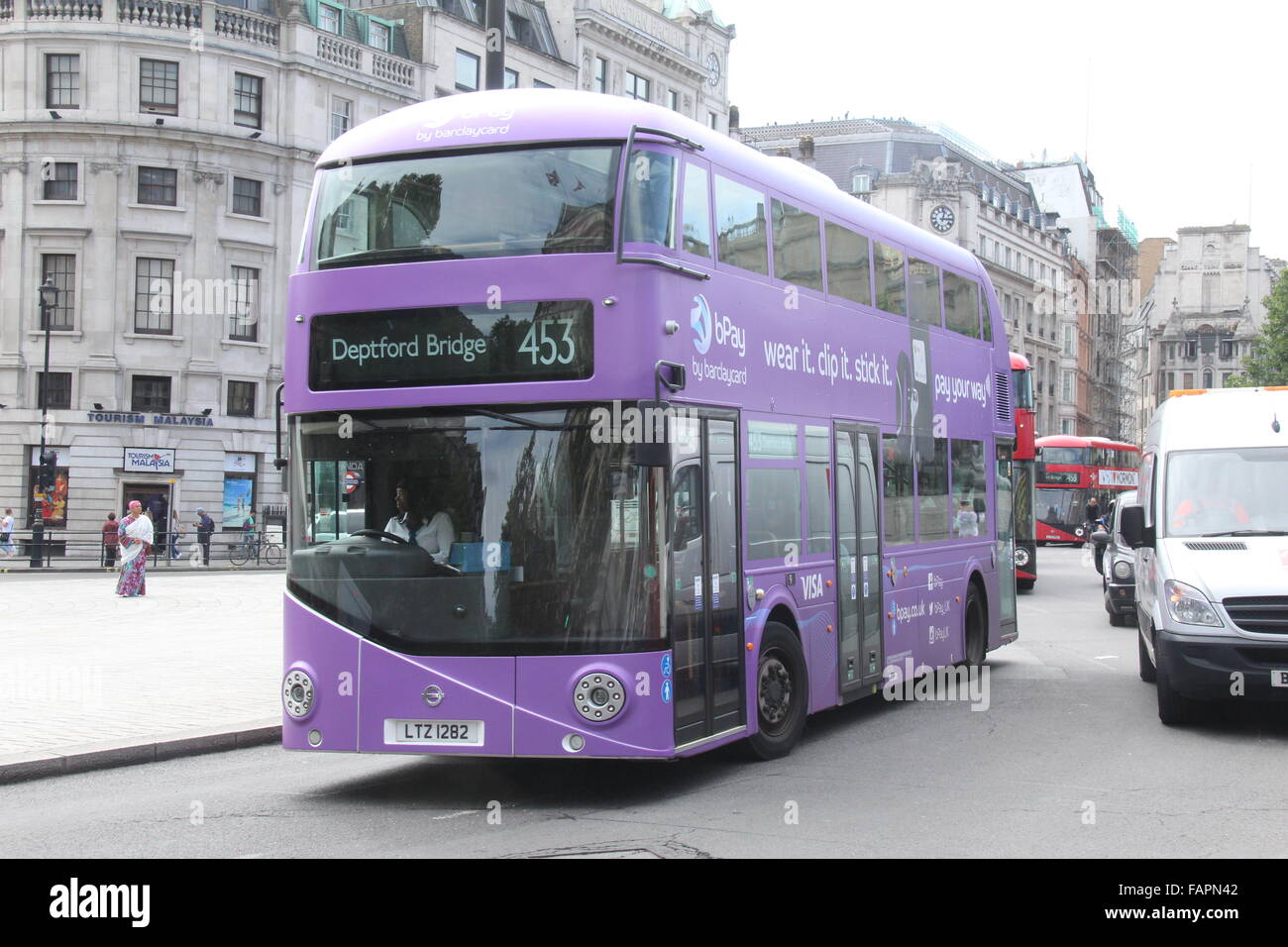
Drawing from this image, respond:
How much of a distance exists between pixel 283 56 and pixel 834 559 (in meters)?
42.7

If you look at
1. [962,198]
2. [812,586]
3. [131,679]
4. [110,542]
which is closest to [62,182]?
[110,542]

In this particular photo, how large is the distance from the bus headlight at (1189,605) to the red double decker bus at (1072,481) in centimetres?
4508

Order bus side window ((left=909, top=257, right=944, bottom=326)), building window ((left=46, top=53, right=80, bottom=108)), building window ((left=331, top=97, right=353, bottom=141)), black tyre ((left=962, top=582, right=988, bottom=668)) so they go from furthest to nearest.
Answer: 1. building window ((left=331, top=97, right=353, bottom=141))
2. building window ((left=46, top=53, right=80, bottom=108))
3. black tyre ((left=962, top=582, right=988, bottom=668))
4. bus side window ((left=909, top=257, right=944, bottom=326))

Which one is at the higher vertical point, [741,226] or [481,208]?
[741,226]

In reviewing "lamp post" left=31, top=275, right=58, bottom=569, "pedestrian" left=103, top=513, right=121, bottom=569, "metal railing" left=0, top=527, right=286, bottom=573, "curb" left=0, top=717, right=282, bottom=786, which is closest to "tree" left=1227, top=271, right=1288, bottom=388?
"metal railing" left=0, top=527, right=286, bottom=573

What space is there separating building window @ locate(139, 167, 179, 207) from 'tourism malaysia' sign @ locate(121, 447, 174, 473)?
25.6ft

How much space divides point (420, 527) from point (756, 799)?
2516 mm

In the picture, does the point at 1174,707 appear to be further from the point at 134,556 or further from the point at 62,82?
the point at 62,82

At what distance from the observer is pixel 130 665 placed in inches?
607

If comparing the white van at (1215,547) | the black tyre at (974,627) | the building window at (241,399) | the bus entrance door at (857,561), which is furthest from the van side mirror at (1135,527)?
the building window at (241,399)

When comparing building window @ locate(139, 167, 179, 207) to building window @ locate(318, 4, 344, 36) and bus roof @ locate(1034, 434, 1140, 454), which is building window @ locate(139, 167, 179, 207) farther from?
bus roof @ locate(1034, 434, 1140, 454)

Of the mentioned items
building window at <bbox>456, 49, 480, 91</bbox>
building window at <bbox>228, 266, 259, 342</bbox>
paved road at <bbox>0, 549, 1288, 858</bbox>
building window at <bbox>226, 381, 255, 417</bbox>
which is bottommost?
paved road at <bbox>0, 549, 1288, 858</bbox>

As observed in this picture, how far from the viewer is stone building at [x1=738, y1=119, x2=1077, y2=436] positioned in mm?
85562
